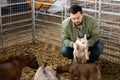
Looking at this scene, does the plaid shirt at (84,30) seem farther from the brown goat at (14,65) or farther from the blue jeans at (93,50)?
the brown goat at (14,65)

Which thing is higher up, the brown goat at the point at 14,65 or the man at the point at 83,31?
the man at the point at 83,31

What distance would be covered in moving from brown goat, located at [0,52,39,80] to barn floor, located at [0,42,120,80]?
0.49m

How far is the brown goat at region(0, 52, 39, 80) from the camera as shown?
399 centimetres

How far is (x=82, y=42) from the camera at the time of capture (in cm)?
402

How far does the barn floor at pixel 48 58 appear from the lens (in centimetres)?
508

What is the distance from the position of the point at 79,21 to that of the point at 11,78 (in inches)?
55.8

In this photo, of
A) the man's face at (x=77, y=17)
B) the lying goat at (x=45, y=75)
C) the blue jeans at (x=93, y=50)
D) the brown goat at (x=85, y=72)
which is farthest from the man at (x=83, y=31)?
the lying goat at (x=45, y=75)

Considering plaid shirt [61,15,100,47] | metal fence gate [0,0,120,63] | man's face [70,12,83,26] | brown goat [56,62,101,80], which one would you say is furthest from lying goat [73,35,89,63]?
metal fence gate [0,0,120,63]

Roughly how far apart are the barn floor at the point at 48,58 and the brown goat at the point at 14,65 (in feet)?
1.59

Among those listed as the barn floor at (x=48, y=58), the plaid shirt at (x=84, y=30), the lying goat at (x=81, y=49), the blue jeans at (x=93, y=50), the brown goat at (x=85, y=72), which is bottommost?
the barn floor at (x=48, y=58)

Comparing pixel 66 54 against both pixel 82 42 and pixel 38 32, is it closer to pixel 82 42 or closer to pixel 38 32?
pixel 82 42

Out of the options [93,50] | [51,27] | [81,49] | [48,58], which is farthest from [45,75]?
[51,27]

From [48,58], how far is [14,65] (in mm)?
1807

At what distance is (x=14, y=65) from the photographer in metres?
4.18
